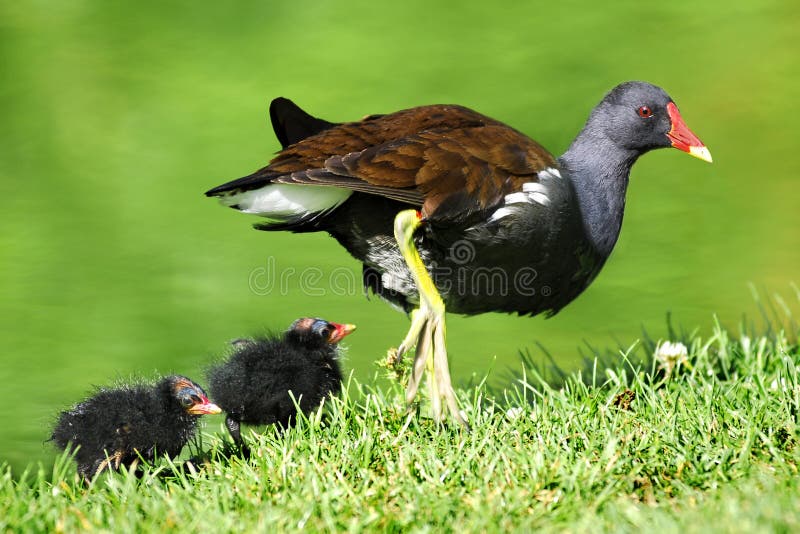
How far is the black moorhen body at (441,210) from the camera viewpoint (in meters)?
3.77

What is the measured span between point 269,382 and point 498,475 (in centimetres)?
103

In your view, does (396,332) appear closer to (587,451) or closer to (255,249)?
(255,249)

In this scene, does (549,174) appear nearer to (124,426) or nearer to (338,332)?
(338,332)

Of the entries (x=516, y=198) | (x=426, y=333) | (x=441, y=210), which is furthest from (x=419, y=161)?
(x=426, y=333)

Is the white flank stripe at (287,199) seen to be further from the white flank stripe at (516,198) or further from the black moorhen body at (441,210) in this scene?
the white flank stripe at (516,198)

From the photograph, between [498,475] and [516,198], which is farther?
[516,198]

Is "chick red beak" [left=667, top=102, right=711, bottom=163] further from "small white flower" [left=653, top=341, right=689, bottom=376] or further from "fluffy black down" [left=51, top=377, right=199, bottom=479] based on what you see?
"fluffy black down" [left=51, top=377, right=199, bottom=479]

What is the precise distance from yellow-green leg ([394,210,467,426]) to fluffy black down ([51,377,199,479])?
0.81m

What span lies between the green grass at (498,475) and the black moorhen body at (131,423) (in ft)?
0.26

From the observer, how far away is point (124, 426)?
3613 mm

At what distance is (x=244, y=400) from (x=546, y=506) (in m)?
1.28

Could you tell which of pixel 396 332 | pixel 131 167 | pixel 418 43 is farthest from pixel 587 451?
pixel 418 43

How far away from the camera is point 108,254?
6.54 meters

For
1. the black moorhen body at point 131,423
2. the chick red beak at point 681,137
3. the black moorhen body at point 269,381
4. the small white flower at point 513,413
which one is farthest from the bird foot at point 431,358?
the chick red beak at point 681,137
